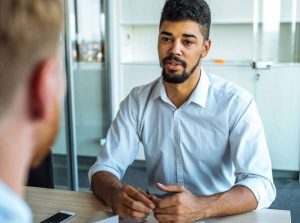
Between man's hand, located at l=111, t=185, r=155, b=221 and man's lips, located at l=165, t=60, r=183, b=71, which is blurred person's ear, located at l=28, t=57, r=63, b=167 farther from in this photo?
man's lips, located at l=165, t=60, r=183, b=71

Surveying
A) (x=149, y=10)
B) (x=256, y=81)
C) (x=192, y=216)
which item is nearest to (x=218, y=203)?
(x=192, y=216)

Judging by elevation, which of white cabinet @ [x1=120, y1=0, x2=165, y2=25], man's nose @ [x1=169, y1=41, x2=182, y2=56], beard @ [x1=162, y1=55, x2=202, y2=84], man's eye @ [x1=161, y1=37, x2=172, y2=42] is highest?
white cabinet @ [x1=120, y1=0, x2=165, y2=25]

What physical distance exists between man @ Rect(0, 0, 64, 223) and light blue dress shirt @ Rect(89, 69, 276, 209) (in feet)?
3.71

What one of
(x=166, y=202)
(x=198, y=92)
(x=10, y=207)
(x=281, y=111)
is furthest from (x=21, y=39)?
(x=281, y=111)

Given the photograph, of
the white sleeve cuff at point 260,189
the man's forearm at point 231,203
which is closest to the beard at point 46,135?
the man's forearm at point 231,203

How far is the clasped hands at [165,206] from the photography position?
1.18 m

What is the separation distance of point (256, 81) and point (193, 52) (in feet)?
7.07

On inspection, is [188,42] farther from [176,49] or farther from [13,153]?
[13,153]

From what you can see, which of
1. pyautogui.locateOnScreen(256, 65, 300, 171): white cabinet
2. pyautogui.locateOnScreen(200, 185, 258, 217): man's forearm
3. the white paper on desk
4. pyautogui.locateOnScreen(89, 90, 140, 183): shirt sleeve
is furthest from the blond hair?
pyautogui.locateOnScreen(256, 65, 300, 171): white cabinet

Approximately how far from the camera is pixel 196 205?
1195 millimetres

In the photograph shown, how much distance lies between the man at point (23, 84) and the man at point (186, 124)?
1065 mm

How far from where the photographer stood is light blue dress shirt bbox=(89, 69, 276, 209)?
1.57 m

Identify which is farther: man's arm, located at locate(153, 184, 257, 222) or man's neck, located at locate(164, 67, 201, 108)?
man's neck, located at locate(164, 67, 201, 108)

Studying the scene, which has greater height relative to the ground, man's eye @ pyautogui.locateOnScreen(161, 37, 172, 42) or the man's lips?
man's eye @ pyautogui.locateOnScreen(161, 37, 172, 42)
